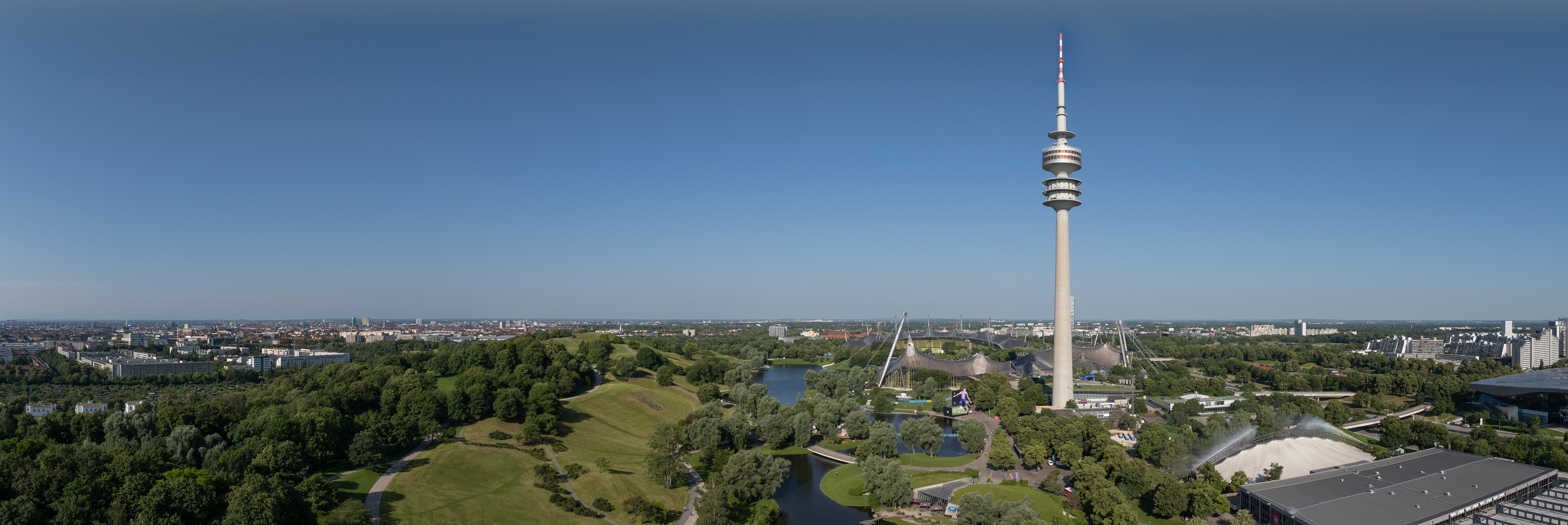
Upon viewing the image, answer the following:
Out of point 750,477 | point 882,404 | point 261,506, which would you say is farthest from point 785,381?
point 261,506

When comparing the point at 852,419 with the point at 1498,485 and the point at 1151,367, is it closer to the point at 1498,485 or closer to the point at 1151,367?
the point at 1498,485

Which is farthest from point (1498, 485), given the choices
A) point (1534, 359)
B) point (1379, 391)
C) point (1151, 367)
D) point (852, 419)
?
point (1534, 359)

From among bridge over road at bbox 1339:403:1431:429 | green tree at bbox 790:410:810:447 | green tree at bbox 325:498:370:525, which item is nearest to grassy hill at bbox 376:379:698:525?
green tree at bbox 325:498:370:525

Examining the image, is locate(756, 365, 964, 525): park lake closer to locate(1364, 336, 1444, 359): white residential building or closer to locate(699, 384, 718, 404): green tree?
locate(699, 384, 718, 404): green tree

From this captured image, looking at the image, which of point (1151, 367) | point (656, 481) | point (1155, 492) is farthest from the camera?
point (1151, 367)

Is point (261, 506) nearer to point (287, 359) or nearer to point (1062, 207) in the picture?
point (1062, 207)

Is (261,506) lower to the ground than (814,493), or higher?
higher

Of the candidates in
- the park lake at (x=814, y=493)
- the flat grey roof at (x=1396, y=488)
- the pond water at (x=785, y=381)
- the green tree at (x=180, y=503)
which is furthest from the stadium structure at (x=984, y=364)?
the green tree at (x=180, y=503)
